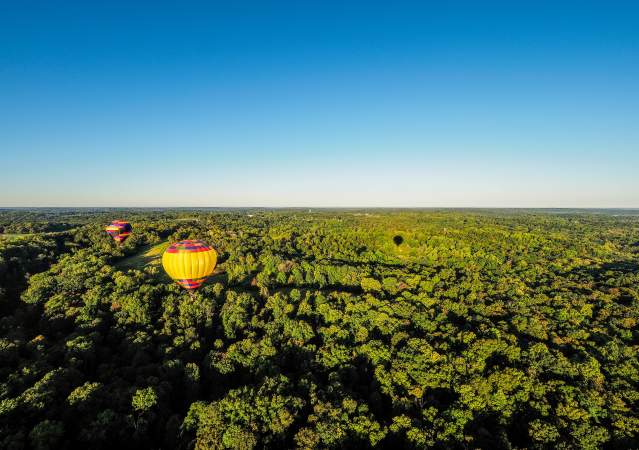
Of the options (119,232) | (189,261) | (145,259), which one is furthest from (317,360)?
(119,232)

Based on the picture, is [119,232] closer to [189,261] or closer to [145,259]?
[145,259]

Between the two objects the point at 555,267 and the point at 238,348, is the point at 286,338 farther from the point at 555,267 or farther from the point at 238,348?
the point at 555,267

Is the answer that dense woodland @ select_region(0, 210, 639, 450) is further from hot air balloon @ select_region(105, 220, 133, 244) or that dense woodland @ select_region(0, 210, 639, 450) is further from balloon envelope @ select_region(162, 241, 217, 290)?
hot air balloon @ select_region(105, 220, 133, 244)

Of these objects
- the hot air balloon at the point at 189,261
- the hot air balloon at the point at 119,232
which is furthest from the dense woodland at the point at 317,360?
the hot air balloon at the point at 119,232

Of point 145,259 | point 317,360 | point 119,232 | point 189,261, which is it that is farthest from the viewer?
point 119,232

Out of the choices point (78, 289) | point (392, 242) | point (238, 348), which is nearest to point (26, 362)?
point (238, 348)

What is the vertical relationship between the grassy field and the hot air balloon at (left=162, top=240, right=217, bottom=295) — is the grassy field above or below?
below

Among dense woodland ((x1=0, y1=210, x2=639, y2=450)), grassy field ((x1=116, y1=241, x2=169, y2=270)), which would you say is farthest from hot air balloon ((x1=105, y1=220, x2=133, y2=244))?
dense woodland ((x1=0, y1=210, x2=639, y2=450))
